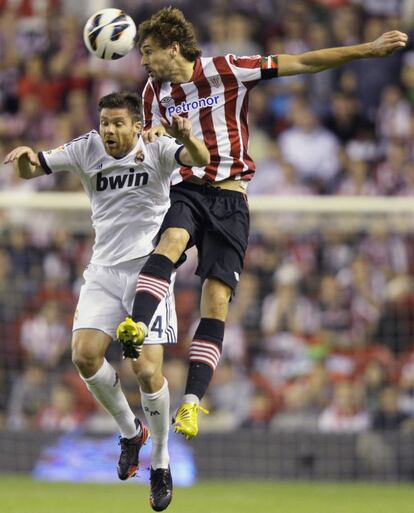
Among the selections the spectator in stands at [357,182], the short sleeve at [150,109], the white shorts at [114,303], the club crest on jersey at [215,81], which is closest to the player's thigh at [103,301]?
the white shorts at [114,303]

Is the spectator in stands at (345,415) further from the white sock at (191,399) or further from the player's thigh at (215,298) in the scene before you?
the white sock at (191,399)

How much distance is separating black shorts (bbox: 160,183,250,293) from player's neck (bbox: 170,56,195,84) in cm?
70

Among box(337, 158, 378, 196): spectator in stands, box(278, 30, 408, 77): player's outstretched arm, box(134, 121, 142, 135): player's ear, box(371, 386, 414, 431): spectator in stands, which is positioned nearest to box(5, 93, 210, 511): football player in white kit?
box(134, 121, 142, 135): player's ear

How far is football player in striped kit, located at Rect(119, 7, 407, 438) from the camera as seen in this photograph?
920 centimetres

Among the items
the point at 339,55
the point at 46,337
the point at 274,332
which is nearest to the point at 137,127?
the point at 339,55

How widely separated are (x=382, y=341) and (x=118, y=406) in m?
5.78

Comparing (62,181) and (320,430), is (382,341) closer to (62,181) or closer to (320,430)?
(320,430)

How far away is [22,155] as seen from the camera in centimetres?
902

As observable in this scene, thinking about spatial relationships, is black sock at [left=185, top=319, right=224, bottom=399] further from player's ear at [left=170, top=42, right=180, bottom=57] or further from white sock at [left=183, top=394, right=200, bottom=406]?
player's ear at [left=170, top=42, right=180, bottom=57]

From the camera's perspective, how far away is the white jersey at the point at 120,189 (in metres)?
9.24

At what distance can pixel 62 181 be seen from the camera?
1617 centimetres

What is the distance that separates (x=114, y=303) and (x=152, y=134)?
114cm

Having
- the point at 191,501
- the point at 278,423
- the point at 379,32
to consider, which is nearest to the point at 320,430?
the point at 278,423

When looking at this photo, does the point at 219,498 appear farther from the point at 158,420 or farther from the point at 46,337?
the point at 158,420
